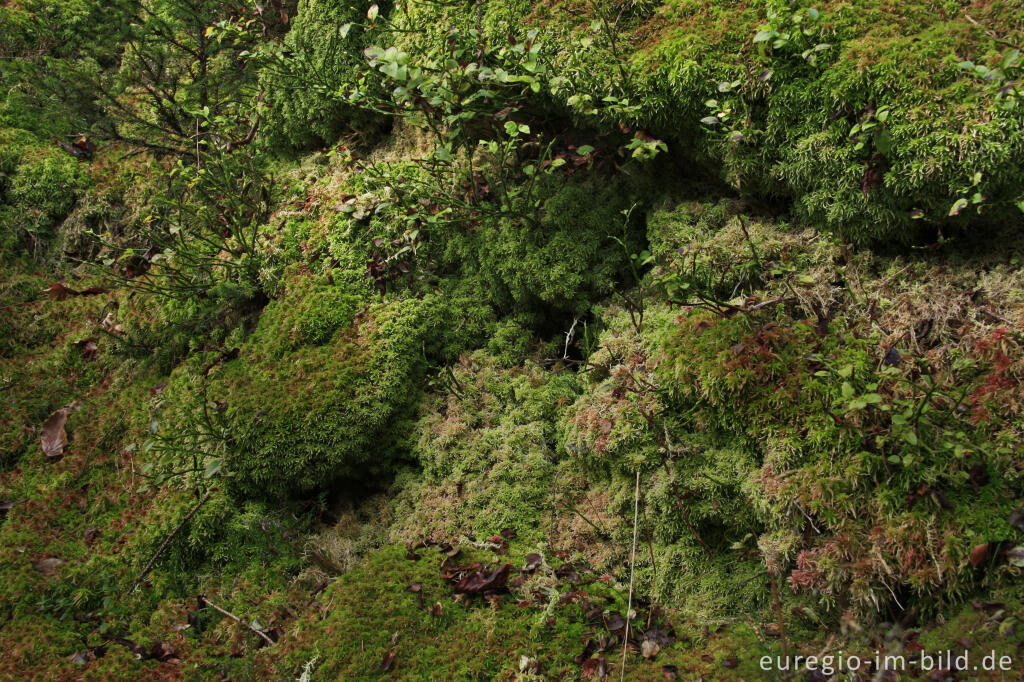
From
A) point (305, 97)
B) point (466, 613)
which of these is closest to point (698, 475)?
point (466, 613)

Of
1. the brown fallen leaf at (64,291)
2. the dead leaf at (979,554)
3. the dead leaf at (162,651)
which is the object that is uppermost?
the brown fallen leaf at (64,291)

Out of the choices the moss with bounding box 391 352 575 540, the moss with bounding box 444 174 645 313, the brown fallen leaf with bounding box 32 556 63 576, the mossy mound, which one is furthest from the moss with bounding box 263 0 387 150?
the brown fallen leaf with bounding box 32 556 63 576

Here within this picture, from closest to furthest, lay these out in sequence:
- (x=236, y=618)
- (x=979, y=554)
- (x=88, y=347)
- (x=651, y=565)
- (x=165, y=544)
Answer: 1. (x=979, y=554)
2. (x=651, y=565)
3. (x=236, y=618)
4. (x=165, y=544)
5. (x=88, y=347)

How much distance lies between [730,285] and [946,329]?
1015 millimetres

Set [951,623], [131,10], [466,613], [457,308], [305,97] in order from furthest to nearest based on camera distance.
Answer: [131,10] → [305,97] → [457,308] → [466,613] → [951,623]

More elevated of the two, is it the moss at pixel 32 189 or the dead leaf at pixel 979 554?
the moss at pixel 32 189

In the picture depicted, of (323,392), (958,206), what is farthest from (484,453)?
(958,206)

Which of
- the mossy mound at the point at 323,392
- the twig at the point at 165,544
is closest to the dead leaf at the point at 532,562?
the mossy mound at the point at 323,392

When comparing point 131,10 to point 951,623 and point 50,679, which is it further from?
point 951,623

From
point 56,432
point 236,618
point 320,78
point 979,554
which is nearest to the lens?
point 979,554

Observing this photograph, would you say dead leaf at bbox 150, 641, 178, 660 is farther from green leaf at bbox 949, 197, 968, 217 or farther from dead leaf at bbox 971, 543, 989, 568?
green leaf at bbox 949, 197, 968, 217

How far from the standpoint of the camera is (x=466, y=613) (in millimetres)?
3016

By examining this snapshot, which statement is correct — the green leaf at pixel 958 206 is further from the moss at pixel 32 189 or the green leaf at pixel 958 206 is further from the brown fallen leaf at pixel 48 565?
the moss at pixel 32 189

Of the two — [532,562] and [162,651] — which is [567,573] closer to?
[532,562]
